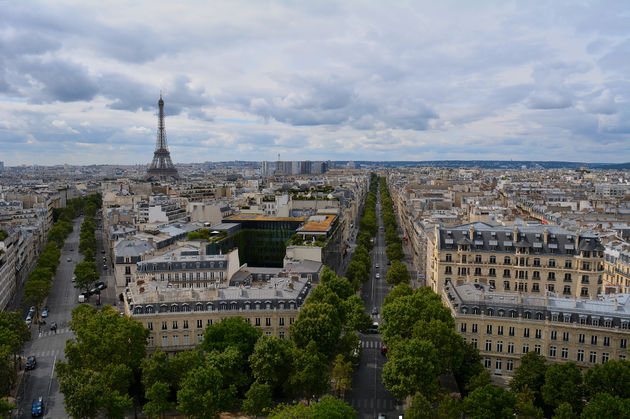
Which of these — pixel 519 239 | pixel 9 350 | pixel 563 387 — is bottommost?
pixel 9 350

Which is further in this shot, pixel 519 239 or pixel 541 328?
pixel 519 239

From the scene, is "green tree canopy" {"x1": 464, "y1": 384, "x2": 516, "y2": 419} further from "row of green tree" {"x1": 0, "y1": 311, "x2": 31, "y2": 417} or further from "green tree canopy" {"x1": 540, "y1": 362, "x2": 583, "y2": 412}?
"row of green tree" {"x1": 0, "y1": 311, "x2": 31, "y2": 417}

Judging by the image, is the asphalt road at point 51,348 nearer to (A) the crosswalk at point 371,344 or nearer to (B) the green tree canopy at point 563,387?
(A) the crosswalk at point 371,344

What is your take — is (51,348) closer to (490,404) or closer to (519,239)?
(490,404)

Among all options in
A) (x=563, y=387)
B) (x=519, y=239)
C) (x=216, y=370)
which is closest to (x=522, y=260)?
(x=519, y=239)

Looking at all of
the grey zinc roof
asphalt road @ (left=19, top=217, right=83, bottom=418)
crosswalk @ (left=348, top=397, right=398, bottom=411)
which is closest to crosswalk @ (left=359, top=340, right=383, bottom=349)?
crosswalk @ (left=348, top=397, right=398, bottom=411)

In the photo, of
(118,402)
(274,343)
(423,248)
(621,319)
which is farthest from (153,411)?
(423,248)
